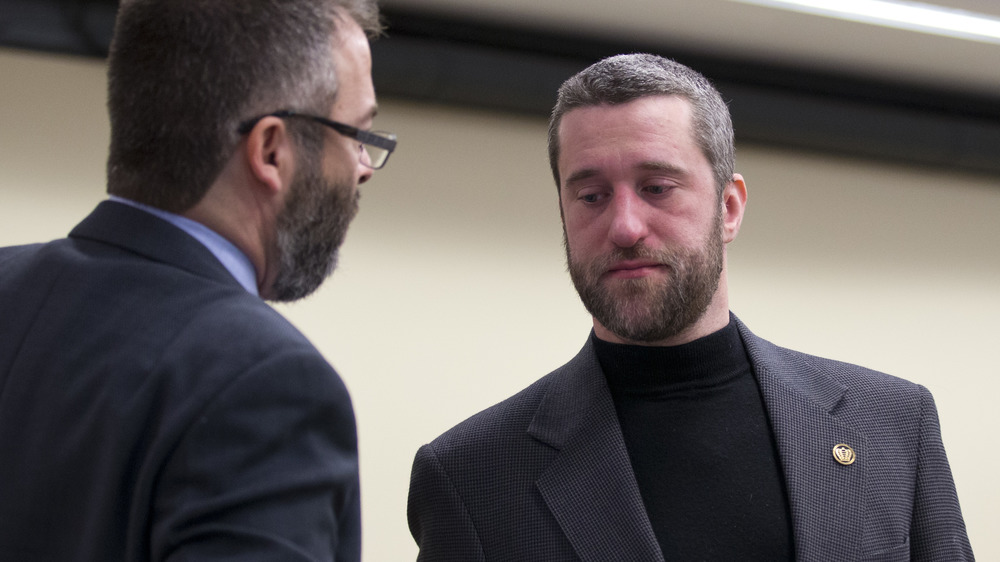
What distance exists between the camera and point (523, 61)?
3471 millimetres

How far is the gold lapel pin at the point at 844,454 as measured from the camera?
171 cm

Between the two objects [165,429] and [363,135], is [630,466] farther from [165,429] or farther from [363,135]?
[165,429]

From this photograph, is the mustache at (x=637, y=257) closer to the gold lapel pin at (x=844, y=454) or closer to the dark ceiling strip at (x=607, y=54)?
the gold lapel pin at (x=844, y=454)

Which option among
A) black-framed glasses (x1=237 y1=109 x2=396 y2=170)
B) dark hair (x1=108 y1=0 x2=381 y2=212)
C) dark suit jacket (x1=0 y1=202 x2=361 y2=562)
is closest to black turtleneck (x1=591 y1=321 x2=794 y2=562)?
black-framed glasses (x1=237 y1=109 x2=396 y2=170)

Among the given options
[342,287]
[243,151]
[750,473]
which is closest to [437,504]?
[750,473]

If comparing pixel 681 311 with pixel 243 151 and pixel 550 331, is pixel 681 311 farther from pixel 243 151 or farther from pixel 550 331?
pixel 550 331

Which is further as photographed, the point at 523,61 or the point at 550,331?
the point at 550,331

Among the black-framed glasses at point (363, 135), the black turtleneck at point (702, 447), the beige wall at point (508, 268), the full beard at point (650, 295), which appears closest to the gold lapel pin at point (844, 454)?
the black turtleneck at point (702, 447)

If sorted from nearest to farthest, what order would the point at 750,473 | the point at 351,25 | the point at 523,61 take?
the point at 351,25 < the point at 750,473 < the point at 523,61

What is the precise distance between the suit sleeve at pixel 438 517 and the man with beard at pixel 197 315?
0.61 m

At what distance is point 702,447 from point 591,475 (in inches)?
8.1

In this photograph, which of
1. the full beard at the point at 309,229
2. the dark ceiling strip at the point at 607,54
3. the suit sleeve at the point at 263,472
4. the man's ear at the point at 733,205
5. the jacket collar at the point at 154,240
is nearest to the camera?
the suit sleeve at the point at 263,472

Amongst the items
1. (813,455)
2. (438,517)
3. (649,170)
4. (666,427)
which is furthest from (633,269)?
(438,517)

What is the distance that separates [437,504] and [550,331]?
6.56 feet
